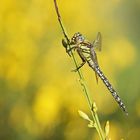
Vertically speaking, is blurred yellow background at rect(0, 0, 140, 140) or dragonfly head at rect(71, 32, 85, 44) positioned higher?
blurred yellow background at rect(0, 0, 140, 140)

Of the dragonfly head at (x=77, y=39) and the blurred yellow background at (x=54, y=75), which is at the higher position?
the blurred yellow background at (x=54, y=75)

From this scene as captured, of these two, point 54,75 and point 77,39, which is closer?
point 77,39

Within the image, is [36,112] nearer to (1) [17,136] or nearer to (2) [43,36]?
(1) [17,136]

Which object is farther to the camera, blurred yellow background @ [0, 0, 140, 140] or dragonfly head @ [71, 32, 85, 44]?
blurred yellow background @ [0, 0, 140, 140]

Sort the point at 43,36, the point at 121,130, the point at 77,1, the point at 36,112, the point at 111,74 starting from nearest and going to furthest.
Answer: the point at 121,130, the point at 36,112, the point at 111,74, the point at 43,36, the point at 77,1

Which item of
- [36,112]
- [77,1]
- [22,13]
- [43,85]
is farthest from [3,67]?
[77,1]

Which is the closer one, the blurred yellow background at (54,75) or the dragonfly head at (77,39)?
the dragonfly head at (77,39)

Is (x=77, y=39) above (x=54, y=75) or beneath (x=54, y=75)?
beneath

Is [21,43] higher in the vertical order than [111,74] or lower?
higher
